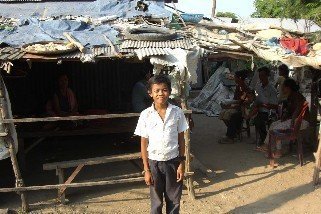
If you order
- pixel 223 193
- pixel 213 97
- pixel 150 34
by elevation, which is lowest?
pixel 223 193

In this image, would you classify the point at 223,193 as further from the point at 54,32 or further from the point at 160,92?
the point at 54,32

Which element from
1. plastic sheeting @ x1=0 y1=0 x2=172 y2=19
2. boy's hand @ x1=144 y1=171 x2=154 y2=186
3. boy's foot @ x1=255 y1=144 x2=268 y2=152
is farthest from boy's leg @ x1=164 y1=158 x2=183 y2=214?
boy's foot @ x1=255 y1=144 x2=268 y2=152

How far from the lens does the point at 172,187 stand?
4.35 meters

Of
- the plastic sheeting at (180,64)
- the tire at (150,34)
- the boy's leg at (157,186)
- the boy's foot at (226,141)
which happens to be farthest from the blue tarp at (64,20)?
the boy's foot at (226,141)

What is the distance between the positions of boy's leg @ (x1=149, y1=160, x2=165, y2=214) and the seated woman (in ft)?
13.0

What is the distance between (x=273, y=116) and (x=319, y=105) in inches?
54.7

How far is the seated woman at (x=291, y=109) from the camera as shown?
292 inches

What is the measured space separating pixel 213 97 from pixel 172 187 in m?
10.2

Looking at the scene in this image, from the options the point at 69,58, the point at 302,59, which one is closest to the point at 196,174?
the point at 302,59

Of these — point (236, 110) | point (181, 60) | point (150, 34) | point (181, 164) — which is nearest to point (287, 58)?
point (181, 60)

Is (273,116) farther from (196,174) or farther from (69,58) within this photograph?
(69,58)

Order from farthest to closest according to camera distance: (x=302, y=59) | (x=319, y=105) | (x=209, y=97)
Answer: (x=209, y=97) < (x=319, y=105) < (x=302, y=59)

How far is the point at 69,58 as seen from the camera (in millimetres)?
5258

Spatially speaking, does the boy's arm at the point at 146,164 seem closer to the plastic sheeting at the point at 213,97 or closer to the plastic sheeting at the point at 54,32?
the plastic sheeting at the point at 54,32
